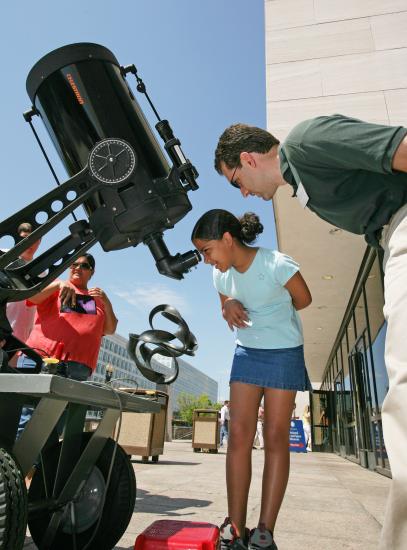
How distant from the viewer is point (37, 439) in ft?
4.24

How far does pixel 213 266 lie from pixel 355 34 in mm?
5677

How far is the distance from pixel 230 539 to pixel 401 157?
61.7 inches

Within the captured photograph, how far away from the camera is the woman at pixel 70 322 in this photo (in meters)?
2.56

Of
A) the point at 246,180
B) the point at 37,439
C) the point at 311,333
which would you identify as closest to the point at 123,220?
the point at 246,180

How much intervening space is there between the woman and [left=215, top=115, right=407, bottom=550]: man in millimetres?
1698

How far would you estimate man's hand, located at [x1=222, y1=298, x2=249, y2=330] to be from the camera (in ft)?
6.72

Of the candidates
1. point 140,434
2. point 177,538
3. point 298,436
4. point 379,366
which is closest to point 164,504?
point 177,538

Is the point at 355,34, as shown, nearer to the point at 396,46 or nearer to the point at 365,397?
the point at 396,46

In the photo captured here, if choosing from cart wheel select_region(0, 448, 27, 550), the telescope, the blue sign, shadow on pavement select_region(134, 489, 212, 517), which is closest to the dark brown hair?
the telescope

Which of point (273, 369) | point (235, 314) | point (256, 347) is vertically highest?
point (235, 314)

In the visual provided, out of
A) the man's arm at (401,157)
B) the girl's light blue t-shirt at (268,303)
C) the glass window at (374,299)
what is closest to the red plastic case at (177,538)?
the girl's light blue t-shirt at (268,303)

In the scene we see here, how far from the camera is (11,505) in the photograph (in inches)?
42.9

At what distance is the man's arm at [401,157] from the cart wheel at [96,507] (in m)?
1.45

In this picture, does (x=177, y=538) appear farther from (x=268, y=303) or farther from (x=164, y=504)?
(x=164, y=504)
